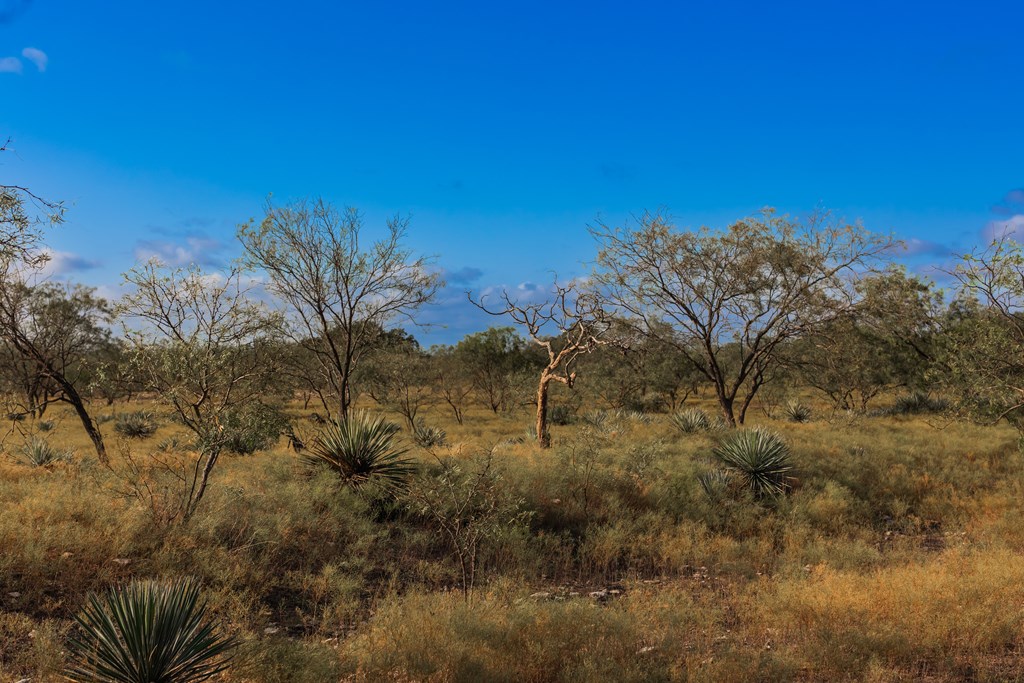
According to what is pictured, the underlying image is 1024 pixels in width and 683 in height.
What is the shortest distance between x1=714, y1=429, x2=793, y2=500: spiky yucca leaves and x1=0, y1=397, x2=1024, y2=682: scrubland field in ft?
1.34

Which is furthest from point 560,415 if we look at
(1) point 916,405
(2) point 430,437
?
(1) point 916,405

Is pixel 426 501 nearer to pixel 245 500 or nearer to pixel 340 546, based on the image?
pixel 340 546

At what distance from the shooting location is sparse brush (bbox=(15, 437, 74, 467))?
595 inches

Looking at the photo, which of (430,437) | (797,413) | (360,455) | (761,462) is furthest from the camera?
(797,413)

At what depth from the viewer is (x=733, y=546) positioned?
12.4 metres

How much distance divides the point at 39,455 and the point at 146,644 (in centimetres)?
1298

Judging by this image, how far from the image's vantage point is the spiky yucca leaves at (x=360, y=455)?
13.8 m

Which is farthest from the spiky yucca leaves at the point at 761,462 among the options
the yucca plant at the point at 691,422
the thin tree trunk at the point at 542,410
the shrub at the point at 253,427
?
the shrub at the point at 253,427

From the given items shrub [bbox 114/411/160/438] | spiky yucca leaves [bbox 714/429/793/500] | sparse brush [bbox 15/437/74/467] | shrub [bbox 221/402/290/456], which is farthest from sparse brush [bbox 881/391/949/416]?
shrub [bbox 114/411/160/438]

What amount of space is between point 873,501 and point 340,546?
44.1 ft

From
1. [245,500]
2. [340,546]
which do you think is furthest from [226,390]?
[340,546]

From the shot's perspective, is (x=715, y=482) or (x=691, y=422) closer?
(x=715, y=482)

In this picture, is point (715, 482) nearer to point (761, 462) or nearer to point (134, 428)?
point (761, 462)

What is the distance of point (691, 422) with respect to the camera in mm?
21922
